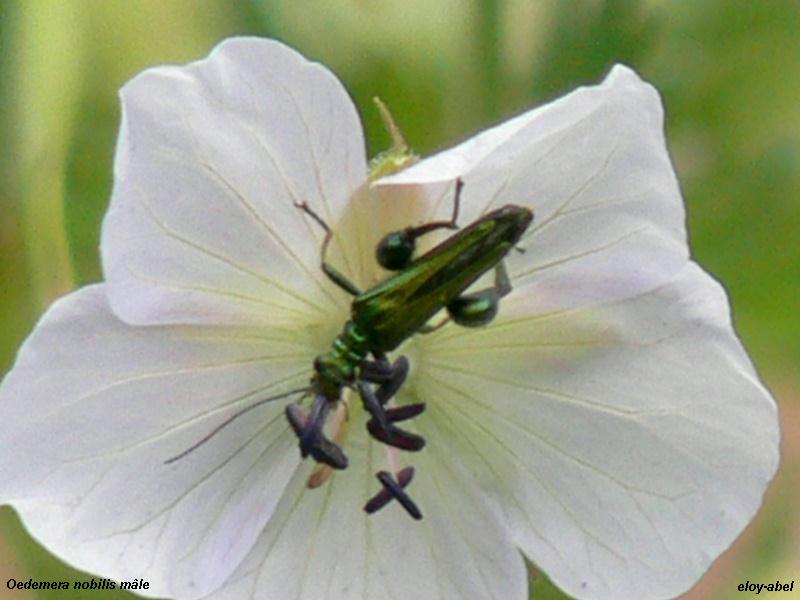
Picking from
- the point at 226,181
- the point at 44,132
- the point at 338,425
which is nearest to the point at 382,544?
the point at 338,425

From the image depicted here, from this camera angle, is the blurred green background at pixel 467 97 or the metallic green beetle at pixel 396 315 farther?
the blurred green background at pixel 467 97

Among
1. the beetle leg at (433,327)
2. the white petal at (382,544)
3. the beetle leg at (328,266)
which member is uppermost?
the beetle leg at (328,266)

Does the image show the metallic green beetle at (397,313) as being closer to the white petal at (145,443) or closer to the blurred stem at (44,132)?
the white petal at (145,443)

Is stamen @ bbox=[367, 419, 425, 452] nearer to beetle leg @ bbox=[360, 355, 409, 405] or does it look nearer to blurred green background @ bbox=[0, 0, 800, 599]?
beetle leg @ bbox=[360, 355, 409, 405]

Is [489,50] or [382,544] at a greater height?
[489,50]

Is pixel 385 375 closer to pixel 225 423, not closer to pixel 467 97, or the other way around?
pixel 225 423

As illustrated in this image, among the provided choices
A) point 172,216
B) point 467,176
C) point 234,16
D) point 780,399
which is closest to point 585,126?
point 467,176

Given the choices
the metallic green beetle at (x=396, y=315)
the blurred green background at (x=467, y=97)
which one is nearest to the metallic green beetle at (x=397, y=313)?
the metallic green beetle at (x=396, y=315)
